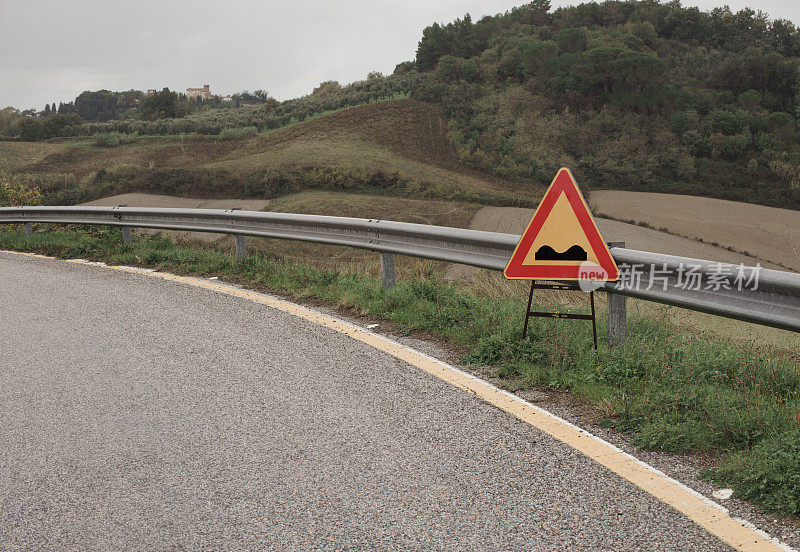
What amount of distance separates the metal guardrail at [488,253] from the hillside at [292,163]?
25.6 meters

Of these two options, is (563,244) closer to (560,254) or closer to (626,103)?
(560,254)

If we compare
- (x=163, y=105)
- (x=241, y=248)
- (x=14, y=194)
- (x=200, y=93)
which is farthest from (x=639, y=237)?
(x=200, y=93)

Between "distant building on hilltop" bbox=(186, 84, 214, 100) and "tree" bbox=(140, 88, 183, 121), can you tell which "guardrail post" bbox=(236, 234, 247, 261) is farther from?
"distant building on hilltop" bbox=(186, 84, 214, 100)

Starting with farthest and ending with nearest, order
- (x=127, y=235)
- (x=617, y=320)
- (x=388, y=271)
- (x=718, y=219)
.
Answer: (x=718, y=219) → (x=127, y=235) → (x=388, y=271) → (x=617, y=320)

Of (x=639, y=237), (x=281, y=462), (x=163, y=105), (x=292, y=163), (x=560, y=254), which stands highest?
(x=163, y=105)

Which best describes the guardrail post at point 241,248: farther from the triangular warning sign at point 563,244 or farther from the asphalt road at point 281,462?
the triangular warning sign at point 563,244

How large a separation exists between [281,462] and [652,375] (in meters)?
A: 2.42

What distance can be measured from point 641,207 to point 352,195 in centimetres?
2315

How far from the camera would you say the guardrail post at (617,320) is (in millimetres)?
5152

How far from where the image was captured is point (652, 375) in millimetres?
4562

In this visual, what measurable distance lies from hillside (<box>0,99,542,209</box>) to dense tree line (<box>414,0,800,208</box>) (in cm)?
496

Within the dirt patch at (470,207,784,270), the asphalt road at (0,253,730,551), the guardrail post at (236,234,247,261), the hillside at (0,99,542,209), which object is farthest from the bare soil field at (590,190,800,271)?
the asphalt road at (0,253,730,551)

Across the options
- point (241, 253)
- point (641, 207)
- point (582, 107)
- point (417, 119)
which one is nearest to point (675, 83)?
point (582, 107)

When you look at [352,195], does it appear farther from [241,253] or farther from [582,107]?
[582,107]
